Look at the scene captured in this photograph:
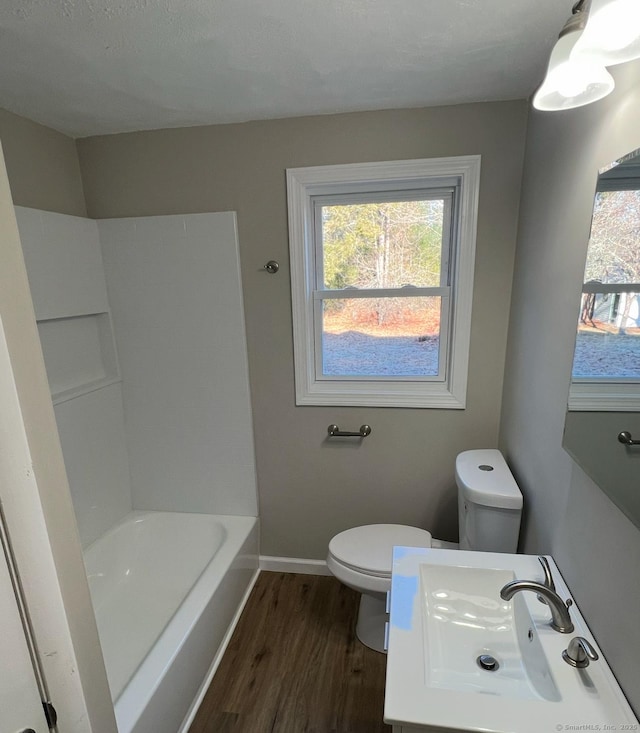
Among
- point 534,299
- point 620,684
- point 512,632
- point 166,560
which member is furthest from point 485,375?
point 166,560

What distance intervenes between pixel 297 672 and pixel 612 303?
1.83 meters

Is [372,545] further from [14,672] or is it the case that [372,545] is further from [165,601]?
[14,672]

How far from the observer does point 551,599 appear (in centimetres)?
96

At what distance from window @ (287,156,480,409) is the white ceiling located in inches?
12.8

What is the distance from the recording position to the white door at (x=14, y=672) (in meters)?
0.65

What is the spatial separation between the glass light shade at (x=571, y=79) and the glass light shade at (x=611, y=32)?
3cm

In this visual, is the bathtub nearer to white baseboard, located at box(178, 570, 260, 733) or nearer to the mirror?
white baseboard, located at box(178, 570, 260, 733)

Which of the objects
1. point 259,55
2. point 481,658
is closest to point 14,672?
point 481,658

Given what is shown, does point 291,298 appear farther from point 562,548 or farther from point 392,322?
point 562,548

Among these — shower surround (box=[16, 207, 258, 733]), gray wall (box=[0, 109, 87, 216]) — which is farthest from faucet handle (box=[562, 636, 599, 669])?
gray wall (box=[0, 109, 87, 216])

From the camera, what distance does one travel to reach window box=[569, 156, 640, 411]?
872mm

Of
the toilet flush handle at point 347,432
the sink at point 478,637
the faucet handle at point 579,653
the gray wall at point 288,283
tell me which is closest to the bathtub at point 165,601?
the gray wall at point 288,283

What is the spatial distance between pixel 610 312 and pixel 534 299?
1.93 ft

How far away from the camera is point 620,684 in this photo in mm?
888
